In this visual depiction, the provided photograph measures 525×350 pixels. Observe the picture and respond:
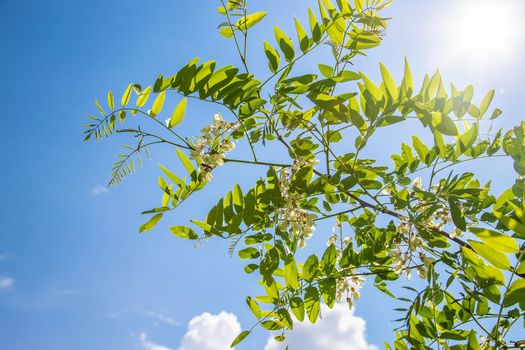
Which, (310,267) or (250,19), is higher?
(250,19)

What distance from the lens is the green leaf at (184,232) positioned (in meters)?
1.85

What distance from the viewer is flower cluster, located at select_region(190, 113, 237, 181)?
1877mm

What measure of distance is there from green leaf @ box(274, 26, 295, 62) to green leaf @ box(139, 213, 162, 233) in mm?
776

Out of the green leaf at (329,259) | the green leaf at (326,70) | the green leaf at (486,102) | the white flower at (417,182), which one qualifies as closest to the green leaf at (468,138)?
the green leaf at (486,102)

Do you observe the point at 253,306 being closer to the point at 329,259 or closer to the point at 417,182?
the point at 329,259

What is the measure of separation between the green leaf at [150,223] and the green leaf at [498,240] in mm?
1155

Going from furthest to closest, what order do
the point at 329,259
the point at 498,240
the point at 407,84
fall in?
the point at 329,259, the point at 407,84, the point at 498,240

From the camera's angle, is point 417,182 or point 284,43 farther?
point 417,182

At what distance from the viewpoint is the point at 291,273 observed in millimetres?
1791

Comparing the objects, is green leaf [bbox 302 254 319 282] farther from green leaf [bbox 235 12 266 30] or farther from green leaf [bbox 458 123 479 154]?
green leaf [bbox 235 12 266 30]

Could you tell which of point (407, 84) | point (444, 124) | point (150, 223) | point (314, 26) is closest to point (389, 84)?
point (407, 84)

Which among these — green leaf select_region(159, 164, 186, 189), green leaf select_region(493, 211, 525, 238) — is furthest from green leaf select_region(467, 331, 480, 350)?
green leaf select_region(159, 164, 186, 189)

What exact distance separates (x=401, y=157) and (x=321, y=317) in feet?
2.45

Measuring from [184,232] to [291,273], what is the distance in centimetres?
44
